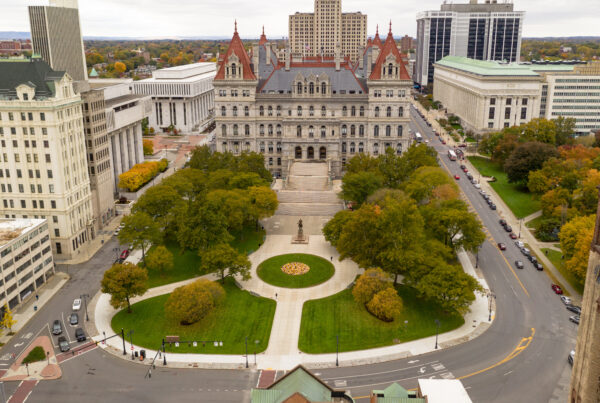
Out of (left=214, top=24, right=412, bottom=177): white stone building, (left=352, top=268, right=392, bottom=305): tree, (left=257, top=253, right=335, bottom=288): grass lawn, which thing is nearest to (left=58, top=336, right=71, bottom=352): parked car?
(left=257, top=253, right=335, bottom=288): grass lawn

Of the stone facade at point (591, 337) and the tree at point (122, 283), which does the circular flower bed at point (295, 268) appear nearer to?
the tree at point (122, 283)

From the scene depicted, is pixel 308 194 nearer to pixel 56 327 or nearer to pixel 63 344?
pixel 56 327

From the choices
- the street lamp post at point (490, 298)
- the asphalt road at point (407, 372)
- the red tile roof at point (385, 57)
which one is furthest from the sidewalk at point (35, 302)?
the red tile roof at point (385, 57)

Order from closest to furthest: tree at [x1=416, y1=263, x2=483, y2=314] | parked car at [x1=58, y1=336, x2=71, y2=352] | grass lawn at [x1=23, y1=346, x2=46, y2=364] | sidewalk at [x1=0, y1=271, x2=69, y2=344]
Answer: grass lawn at [x1=23, y1=346, x2=46, y2=364] < parked car at [x1=58, y1=336, x2=71, y2=352] < tree at [x1=416, y1=263, x2=483, y2=314] < sidewalk at [x1=0, y1=271, x2=69, y2=344]

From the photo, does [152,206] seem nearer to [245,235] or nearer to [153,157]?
[245,235]

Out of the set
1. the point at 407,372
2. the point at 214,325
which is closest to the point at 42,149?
the point at 214,325

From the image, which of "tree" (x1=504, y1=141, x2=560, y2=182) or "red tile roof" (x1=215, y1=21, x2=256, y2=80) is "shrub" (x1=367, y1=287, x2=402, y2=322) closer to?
"tree" (x1=504, y1=141, x2=560, y2=182)
